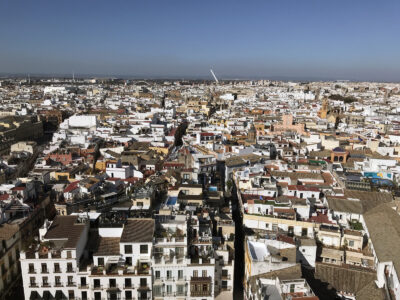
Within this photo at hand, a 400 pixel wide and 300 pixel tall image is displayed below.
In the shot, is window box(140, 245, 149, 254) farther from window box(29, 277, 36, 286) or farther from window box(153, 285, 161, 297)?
window box(29, 277, 36, 286)

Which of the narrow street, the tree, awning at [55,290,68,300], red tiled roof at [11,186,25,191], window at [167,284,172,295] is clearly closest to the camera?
window at [167,284,172,295]

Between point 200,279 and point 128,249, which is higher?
point 128,249

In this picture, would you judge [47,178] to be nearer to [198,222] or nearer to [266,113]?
[198,222]

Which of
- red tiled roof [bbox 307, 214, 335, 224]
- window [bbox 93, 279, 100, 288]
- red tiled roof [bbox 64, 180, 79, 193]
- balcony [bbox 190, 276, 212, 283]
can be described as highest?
red tiled roof [bbox 64, 180, 79, 193]

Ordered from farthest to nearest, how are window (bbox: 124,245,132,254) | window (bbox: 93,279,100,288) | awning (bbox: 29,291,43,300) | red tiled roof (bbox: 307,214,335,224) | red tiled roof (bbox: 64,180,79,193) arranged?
red tiled roof (bbox: 64,180,79,193) → red tiled roof (bbox: 307,214,335,224) → awning (bbox: 29,291,43,300) → window (bbox: 124,245,132,254) → window (bbox: 93,279,100,288)

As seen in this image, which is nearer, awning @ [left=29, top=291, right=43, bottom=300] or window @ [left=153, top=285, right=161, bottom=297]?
window @ [left=153, top=285, right=161, bottom=297]

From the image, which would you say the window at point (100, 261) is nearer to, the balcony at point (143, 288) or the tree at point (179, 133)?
the balcony at point (143, 288)

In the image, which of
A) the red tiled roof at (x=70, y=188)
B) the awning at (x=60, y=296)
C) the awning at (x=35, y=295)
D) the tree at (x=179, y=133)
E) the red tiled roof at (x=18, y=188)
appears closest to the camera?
the awning at (x=35, y=295)

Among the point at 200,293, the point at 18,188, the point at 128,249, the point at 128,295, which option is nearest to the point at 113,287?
the point at 128,295

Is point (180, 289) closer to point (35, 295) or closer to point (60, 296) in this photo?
point (60, 296)

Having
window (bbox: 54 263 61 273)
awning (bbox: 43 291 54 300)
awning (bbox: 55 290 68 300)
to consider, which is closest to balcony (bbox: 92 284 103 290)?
window (bbox: 54 263 61 273)

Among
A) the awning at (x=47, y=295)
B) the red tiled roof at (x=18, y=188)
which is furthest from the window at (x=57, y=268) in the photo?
the red tiled roof at (x=18, y=188)

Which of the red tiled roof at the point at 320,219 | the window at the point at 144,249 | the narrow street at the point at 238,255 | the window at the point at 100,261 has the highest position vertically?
the window at the point at 144,249

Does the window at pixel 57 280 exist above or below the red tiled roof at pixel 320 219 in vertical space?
below
